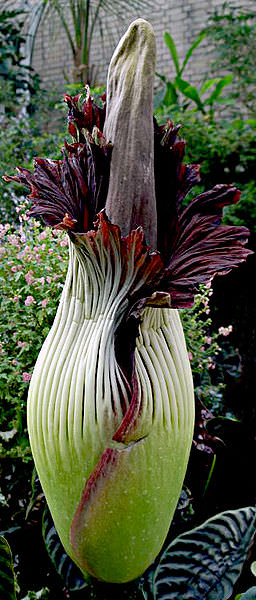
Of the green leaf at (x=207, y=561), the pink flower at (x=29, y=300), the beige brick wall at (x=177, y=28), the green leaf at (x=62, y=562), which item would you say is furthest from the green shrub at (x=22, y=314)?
the beige brick wall at (x=177, y=28)

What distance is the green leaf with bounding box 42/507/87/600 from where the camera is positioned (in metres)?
0.84

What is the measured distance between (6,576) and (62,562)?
101 mm

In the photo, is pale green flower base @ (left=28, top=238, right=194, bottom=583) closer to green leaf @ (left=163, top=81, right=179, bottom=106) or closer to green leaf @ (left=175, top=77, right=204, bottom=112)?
green leaf @ (left=175, top=77, right=204, bottom=112)

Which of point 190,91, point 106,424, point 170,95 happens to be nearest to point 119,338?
point 106,424

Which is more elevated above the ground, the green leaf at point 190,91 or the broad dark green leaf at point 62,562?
the green leaf at point 190,91

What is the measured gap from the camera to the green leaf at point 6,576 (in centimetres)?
77

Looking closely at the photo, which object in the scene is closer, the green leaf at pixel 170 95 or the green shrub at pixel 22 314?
the green shrub at pixel 22 314

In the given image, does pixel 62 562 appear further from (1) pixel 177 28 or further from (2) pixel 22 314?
(1) pixel 177 28

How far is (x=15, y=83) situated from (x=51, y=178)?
4884 millimetres

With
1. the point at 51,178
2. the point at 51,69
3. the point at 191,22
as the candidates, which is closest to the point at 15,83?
the point at 51,69

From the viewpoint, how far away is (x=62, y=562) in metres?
0.85

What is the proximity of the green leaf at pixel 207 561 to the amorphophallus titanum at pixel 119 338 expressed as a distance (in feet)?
0.36

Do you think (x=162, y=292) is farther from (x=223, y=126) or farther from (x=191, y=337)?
(x=223, y=126)

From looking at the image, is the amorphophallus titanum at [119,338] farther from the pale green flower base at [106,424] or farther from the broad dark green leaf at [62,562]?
the broad dark green leaf at [62,562]
